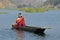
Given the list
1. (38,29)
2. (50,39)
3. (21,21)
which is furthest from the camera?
(21,21)

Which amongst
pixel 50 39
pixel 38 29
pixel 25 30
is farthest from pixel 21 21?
pixel 50 39

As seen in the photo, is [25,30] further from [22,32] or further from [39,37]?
[39,37]

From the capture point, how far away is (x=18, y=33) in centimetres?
3647

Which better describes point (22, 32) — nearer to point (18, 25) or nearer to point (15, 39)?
point (18, 25)

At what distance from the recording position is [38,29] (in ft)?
110

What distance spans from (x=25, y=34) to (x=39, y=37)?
332cm

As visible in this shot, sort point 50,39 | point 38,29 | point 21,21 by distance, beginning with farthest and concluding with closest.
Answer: point 21,21, point 38,29, point 50,39

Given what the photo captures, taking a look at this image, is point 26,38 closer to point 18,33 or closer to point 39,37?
point 39,37

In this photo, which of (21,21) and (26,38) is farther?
(21,21)

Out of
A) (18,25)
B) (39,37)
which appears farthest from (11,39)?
(18,25)

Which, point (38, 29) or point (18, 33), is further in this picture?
point (18, 33)

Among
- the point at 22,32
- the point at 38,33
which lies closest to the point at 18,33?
the point at 22,32

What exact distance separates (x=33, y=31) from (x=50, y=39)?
4.37 m

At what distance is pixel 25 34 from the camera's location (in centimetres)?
3553
